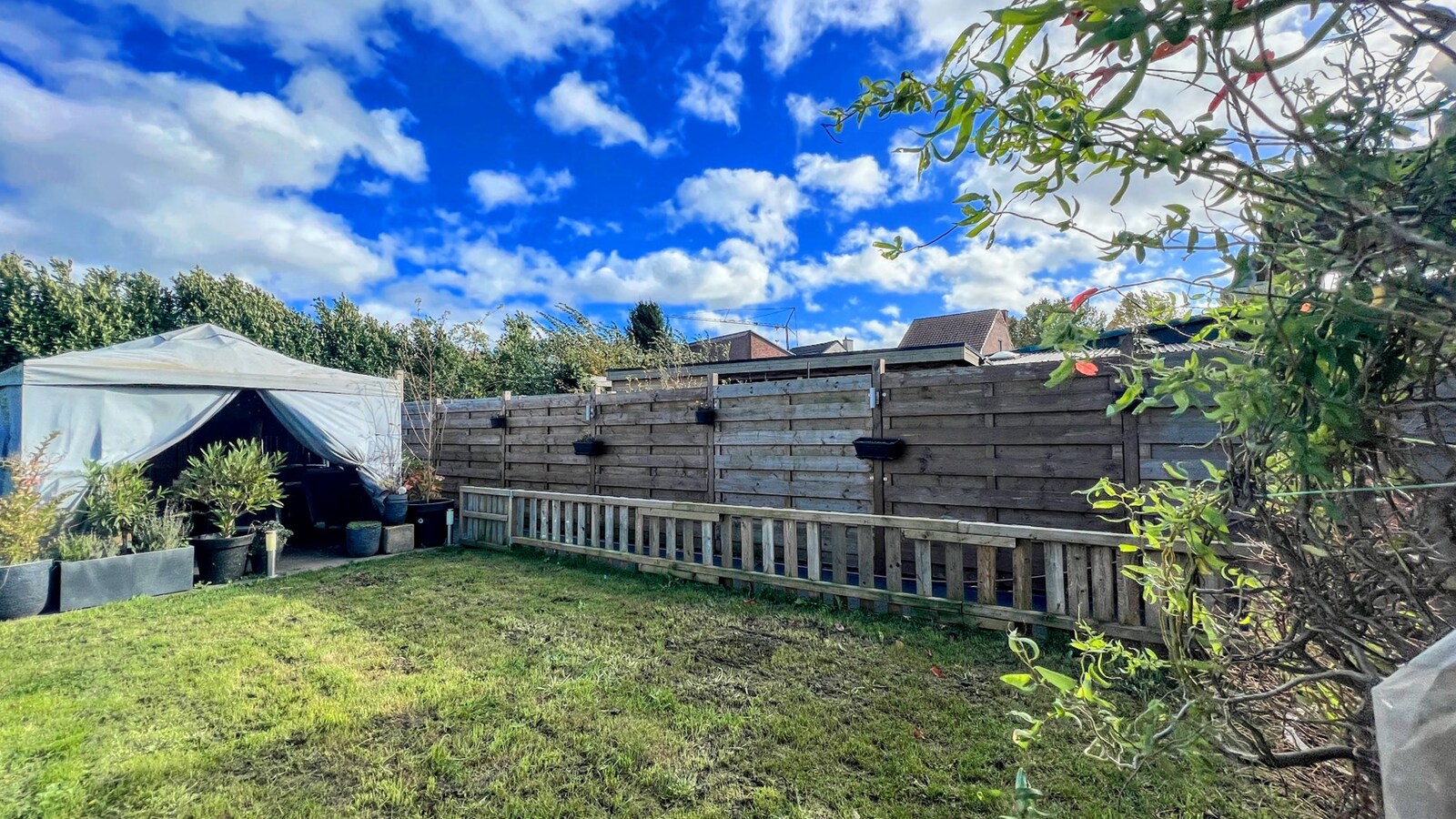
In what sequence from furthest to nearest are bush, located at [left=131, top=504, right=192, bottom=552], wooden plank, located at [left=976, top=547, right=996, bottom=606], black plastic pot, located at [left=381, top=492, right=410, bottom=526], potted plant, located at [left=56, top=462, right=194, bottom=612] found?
1. black plastic pot, located at [left=381, top=492, right=410, bottom=526]
2. bush, located at [left=131, top=504, right=192, bottom=552]
3. potted plant, located at [left=56, top=462, right=194, bottom=612]
4. wooden plank, located at [left=976, top=547, right=996, bottom=606]

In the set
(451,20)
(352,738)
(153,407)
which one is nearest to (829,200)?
(451,20)

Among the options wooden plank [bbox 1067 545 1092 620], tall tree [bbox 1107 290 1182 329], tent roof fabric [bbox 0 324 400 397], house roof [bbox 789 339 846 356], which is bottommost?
wooden plank [bbox 1067 545 1092 620]

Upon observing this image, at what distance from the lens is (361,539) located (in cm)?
614

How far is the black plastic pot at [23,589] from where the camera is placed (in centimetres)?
408

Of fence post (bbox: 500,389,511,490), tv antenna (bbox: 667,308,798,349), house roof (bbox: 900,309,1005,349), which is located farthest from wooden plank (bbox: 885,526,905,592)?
house roof (bbox: 900,309,1005,349)

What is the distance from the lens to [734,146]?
378 inches

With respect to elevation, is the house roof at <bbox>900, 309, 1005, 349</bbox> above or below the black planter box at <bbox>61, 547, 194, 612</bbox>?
above

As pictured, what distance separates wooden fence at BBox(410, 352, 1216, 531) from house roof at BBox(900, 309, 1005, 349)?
56.2 feet

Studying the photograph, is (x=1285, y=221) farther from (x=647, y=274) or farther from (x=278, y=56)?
(x=647, y=274)

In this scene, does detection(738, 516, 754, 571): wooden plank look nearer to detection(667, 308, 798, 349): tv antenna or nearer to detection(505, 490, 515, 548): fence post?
detection(505, 490, 515, 548): fence post

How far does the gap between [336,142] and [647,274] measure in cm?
1218

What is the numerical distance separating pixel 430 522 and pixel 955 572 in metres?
6.11

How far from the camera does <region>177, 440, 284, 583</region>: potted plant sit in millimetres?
5160

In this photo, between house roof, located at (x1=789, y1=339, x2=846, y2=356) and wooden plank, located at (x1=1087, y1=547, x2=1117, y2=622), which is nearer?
wooden plank, located at (x1=1087, y1=547, x2=1117, y2=622)
